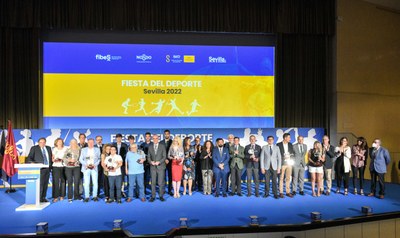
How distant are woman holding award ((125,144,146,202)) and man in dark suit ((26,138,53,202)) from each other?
1597mm

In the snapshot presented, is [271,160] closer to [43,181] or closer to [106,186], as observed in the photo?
[106,186]

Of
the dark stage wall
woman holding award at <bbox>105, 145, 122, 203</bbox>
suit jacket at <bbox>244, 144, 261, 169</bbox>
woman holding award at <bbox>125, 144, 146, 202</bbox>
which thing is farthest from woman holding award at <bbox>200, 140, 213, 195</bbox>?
the dark stage wall

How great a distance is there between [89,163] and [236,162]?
301 centimetres

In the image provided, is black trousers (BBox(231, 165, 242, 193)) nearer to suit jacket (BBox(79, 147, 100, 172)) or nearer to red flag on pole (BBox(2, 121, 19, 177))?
suit jacket (BBox(79, 147, 100, 172))

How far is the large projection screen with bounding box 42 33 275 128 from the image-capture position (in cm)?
875

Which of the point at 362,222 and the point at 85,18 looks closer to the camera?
the point at 362,222

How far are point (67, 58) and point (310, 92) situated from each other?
701 cm

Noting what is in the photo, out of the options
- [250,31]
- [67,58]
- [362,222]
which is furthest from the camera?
[250,31]

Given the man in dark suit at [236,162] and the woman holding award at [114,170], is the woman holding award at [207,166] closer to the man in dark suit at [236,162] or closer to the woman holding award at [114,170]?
the man in dark suit at [236,162]

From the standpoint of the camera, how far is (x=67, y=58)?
28.7 ft

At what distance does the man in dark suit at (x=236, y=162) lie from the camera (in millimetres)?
6973

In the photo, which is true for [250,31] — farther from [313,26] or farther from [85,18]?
[85,18]

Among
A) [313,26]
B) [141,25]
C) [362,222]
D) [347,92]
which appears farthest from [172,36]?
[362,222]

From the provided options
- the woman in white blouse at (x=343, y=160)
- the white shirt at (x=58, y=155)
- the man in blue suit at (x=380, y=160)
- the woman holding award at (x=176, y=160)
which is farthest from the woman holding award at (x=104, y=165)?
the man in blue suit at (x=380, y=160)
